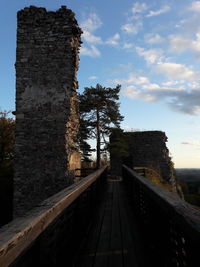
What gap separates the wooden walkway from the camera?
→ 116 inches

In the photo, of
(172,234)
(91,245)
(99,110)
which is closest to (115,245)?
(91,245)

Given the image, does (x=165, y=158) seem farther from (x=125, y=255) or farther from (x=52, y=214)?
(x=52, y=214)

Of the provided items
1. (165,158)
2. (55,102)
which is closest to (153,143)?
(165,158)

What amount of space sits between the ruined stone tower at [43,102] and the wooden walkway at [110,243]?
154 inches

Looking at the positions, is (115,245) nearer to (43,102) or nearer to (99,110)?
(43,102)

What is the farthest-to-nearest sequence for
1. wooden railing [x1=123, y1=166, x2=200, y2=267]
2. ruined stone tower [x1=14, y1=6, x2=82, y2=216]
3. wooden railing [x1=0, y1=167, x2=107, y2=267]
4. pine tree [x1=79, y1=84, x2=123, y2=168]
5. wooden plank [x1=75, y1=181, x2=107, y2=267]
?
pine tree [x1=79, y1=84, x2=123, y2=168] → ruined stone tower [x1=14, y1=6, x2=82, y2=216] → wooden plank [x1=75, y1=181, x2=107, y2=267] → wooden railing [x1=123, y1=166, x2=200, y2=267] → wooden railing [x1=0, y1=167, x2=107, y2=267]

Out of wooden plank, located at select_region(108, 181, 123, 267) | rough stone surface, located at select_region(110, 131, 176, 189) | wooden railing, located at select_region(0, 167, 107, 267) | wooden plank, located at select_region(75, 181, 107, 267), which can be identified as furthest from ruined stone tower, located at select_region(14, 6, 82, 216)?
rough stone surface, located at select_region(110, 131, 176, 189)

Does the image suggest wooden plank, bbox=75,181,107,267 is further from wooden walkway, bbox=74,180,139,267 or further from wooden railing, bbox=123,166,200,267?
wooden railing, bbox=123,166,200,267

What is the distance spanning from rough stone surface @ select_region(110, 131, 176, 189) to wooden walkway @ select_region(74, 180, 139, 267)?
19.0 m

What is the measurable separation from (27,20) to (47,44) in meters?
1.32

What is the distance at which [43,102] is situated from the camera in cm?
909

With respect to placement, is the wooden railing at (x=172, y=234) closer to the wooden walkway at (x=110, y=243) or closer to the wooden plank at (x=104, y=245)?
the wooden walkway at (x=110, y=243)

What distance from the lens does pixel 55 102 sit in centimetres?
908

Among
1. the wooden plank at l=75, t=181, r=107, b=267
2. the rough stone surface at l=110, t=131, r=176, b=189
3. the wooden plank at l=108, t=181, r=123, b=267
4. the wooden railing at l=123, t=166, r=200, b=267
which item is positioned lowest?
the wooden plank at l=108, t=181, r=123, b=267
